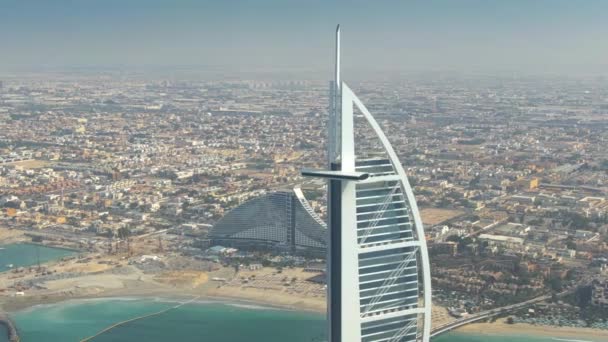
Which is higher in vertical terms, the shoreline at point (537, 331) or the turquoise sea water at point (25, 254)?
the shoreline at point (537, 331)

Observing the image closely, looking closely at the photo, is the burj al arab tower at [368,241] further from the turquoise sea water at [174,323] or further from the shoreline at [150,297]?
the shoreline at [150,297]

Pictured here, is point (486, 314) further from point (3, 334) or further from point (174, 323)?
point (3, 334)

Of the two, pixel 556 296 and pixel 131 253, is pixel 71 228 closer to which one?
pixel 131 253

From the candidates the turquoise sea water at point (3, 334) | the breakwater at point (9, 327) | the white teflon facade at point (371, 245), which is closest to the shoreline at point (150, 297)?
the breakwater at point (9, 327)

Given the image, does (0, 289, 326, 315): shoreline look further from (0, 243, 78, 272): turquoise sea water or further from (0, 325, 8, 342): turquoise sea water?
(0, 243, 78, 272): turquoise sea water

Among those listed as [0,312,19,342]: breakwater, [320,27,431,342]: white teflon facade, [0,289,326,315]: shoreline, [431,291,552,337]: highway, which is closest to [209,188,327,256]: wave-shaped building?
[0,289,326,315]: shoreline
